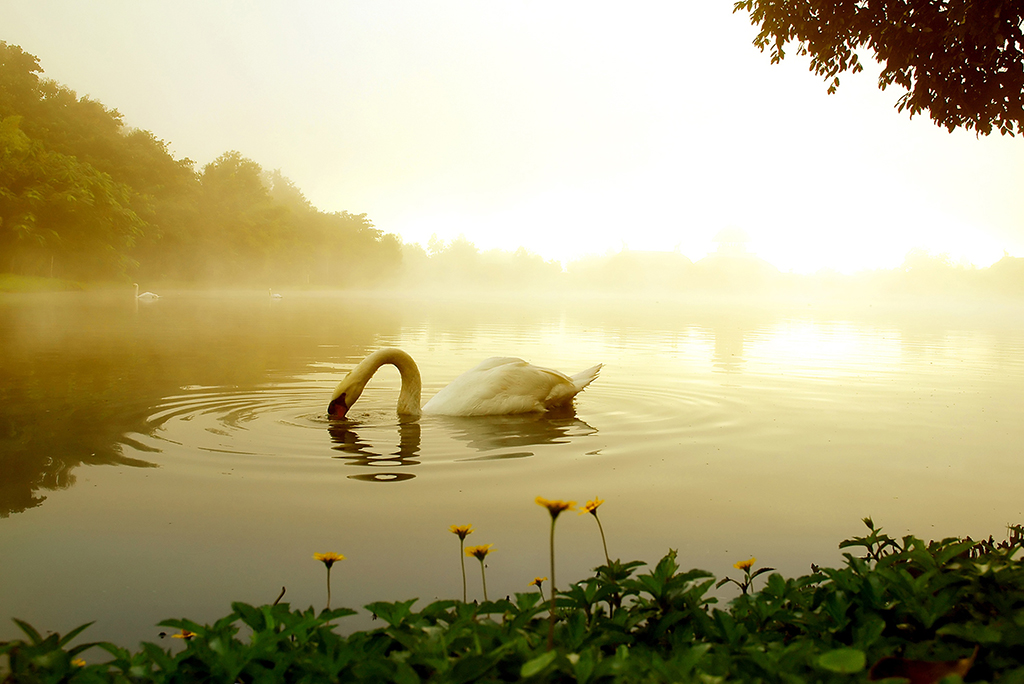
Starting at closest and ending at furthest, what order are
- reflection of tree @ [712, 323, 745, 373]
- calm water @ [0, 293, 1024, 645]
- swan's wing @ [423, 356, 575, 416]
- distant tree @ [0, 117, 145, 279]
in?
calm water @ [0, 293, 1024, 645] → swan's wing @ [423, 356, 575, 416] → reflection of tree @ [712, 323, 745, 373] → distant tree @ [0, 117, 145, 279]

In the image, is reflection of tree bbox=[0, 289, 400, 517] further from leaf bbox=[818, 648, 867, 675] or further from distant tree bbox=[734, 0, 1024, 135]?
distant tree bbox=[734, 0, 1024, 135]

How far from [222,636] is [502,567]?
5.68 ft

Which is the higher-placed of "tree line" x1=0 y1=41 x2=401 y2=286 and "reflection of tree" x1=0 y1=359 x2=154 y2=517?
"tree line" x1=0 y1=41 x2=401 y2=286

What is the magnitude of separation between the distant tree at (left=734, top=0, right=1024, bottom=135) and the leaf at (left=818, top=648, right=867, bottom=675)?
5865mm

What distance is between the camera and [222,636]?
98.0 inches

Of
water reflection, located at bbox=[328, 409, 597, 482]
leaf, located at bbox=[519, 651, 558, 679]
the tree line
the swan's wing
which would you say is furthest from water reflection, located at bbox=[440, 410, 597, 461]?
the tree line

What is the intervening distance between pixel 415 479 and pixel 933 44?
19.2ft

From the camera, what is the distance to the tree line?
4972cm

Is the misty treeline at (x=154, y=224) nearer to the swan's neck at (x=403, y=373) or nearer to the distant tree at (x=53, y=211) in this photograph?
the distant tree at (x=53, y=211)

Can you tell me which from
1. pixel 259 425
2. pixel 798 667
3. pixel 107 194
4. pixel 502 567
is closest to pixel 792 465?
pixel 502 567

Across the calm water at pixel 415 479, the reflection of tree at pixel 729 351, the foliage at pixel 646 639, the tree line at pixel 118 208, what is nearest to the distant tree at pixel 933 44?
the calm water at pixel 415 479

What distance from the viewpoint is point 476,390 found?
28.1 feet

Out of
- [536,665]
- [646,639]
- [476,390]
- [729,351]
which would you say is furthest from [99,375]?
[729,351]

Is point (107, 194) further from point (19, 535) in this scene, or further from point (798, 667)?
point (798, 667)
